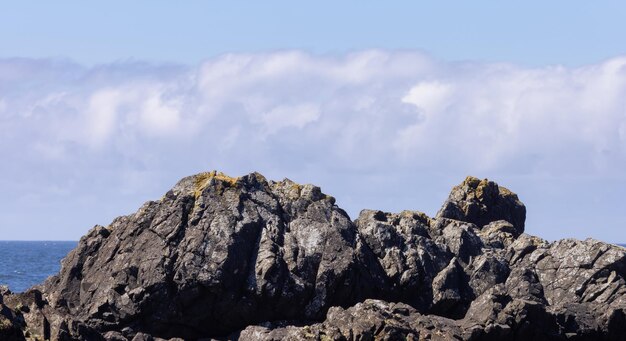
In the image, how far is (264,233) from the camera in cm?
5091

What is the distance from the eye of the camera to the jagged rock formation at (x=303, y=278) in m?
47.6

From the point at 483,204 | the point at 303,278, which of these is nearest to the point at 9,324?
the point at 303,278

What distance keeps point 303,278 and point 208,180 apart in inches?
265

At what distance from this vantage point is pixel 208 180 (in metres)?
52.6

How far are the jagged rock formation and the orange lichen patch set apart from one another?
0.09 metres

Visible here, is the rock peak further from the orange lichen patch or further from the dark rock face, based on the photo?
the dark rock face

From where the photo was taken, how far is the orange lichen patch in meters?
52.2

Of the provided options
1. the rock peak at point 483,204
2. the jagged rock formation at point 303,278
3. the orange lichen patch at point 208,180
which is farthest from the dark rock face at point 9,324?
the rock peak at point 483,204

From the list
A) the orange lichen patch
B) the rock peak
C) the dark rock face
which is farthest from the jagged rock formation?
the rock peak

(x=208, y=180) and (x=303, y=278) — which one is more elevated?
(x=208, y=180)

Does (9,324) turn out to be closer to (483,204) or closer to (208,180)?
(208,180)

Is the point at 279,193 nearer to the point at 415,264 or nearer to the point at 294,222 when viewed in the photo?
the point at 294,222

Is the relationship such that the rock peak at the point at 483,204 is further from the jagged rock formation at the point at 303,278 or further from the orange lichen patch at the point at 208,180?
the orange lichen patch at the point at 208,180

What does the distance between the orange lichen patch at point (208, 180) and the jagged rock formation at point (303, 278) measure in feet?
0.31
